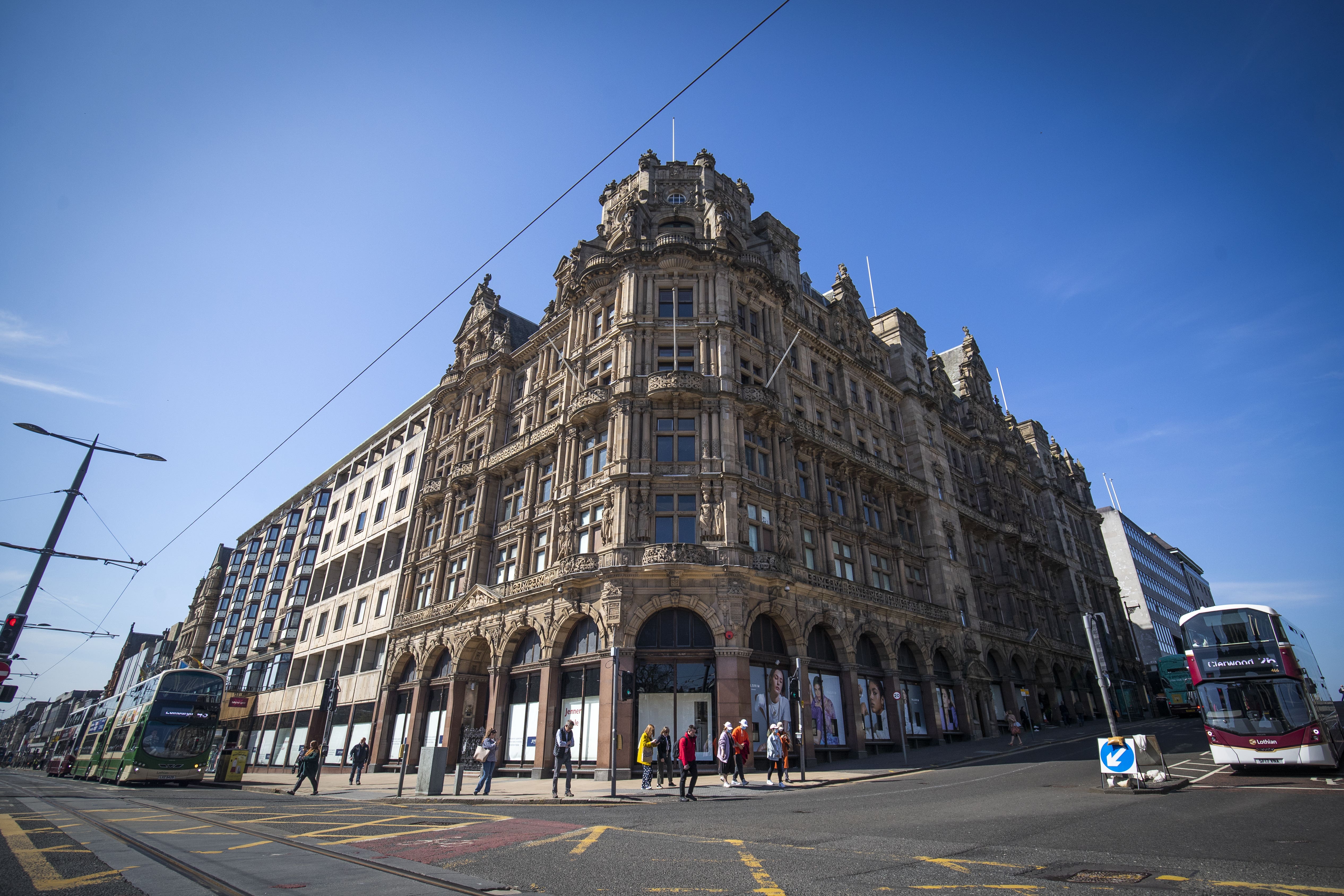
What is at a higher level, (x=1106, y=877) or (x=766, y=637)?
(x=766, y=637)

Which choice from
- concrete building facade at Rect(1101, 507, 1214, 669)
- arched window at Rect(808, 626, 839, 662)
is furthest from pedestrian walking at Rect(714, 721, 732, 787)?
concrete building facade at Rect(1101, 507, 1214, 669)

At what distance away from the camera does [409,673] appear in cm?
3844

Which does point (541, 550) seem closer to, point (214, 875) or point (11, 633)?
point (11, 633)

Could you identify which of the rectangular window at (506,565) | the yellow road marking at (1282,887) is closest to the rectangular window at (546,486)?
the rectangular window at (506,565)

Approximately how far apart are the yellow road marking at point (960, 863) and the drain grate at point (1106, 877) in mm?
663

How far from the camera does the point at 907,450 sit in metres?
45.3

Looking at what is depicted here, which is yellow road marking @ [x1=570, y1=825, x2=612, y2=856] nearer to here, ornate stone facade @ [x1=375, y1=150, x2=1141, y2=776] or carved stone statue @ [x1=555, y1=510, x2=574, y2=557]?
ornate stone facade @ [x1=375, y1=150, x2=1141, y2=776]

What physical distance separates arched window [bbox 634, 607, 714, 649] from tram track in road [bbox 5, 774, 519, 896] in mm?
15364

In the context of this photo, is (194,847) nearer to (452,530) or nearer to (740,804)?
(740,804)

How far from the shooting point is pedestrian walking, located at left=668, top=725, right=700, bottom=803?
16438 mm

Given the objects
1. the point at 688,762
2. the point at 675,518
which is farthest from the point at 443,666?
the point at 688,762

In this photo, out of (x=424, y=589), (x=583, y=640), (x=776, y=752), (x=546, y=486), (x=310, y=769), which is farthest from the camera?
(x=424, y=589)

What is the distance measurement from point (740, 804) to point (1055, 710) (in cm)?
4278

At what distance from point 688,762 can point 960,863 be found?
994 cm
